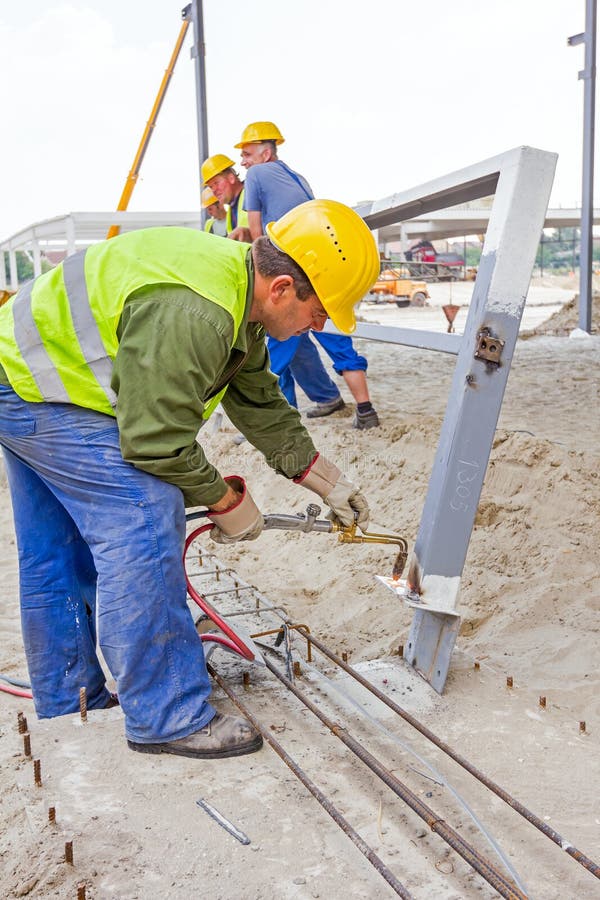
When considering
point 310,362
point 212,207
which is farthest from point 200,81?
point 310,362

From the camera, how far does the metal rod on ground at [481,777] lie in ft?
6.23

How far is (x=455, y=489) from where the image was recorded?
272cm

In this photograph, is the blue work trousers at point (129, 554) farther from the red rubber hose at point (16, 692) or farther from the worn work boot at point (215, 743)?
the red rubber hose at point (16, 692)

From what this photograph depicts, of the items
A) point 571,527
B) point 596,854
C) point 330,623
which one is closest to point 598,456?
point 571,527

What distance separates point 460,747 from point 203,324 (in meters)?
1.40

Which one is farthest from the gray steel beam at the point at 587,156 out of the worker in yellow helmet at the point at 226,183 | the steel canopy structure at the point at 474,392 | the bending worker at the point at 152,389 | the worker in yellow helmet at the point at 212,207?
the bending worker at the point at 152,389

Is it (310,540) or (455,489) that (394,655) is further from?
(310,540)

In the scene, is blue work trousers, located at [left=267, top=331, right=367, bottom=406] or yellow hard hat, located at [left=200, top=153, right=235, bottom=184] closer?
blue work trousers, located at [left=267, top=331, right=367, bottom=406]

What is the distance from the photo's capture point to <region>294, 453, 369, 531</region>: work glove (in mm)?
3043

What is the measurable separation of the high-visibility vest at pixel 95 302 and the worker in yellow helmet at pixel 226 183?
3.75 meters

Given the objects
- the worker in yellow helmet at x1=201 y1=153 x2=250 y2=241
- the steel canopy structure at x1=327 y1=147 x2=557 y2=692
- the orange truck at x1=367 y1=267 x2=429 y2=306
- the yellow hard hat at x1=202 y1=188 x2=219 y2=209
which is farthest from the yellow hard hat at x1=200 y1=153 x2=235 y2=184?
the orange truck at x1=367 y1=267 x2=429 y2=306

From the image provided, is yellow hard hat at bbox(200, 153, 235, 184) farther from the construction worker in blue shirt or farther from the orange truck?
the orange truck

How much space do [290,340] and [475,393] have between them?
2.77 meters

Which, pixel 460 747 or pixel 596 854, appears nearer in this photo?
pixel 596 854
